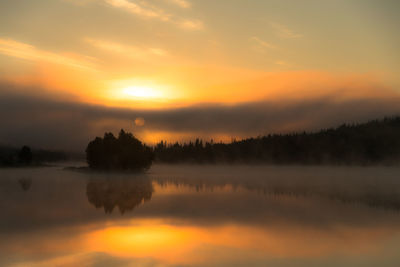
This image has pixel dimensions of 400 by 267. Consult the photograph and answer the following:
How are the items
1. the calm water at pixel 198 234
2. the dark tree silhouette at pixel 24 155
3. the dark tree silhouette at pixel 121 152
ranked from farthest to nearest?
the dark tree silhouette at pixel 24 155 → the dark tree silhouette at pixel 121 152 → the calm water at pixel 198 234

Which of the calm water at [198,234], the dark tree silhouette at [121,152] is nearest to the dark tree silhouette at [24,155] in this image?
the dark tree silhouette at [121,152]

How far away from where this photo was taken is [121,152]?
11406 centimetres

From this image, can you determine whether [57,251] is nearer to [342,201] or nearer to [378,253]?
[378,253]

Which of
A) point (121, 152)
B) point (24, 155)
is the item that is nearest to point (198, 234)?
point (121, 152)

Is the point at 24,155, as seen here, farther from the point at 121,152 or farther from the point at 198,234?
the point at 198,234

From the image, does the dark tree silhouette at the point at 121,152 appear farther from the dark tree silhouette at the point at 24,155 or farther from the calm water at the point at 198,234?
the dark tree silhouette at the point at 24,155

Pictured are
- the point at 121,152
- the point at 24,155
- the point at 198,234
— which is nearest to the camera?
the point at 198,234

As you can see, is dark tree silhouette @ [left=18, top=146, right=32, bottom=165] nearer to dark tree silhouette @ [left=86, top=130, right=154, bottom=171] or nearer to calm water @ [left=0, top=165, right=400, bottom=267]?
dark tree silhouette @ [left=86, top=130, right=154, bottom=171]

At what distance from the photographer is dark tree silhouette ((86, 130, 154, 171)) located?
11431 cm

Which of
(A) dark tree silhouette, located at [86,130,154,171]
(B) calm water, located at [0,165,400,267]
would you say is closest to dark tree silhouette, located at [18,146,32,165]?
(A) dark tree silhouette, located at [86,130,154,171]

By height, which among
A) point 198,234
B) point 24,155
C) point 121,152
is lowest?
point 198,234

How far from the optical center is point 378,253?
19000mm

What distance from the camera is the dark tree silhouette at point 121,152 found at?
114 meters

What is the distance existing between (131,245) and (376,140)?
19847cm
